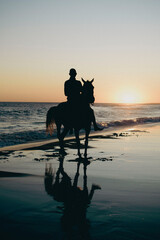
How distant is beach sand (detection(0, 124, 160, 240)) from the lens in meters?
3.49

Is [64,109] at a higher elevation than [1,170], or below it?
higher

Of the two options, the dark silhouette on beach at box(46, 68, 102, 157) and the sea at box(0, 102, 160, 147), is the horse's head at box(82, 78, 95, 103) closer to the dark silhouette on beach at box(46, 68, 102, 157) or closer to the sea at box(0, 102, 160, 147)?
the dark silhouette on beach at box(46, 68, 102, 157)

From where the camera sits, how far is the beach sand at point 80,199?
137 inches

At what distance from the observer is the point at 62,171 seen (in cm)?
714

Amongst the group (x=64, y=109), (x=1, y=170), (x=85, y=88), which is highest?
(x=85, y=88)

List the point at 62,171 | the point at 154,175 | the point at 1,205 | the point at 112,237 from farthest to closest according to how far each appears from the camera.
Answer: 1. the point at 62,171
2. the point at 154,175
3. the point at 1,205
4. the point at 112,237

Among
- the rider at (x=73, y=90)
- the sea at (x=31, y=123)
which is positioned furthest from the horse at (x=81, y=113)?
the sea at (x=31, y=123)

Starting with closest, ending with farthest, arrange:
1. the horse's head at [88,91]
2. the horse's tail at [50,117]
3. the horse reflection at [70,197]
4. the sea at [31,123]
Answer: the horse reflection at [70,197] → the horse's head at [88,91] → the horse's tail at [50,117] → the sea at [31,123]

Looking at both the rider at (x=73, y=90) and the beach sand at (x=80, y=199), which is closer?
the beach sand at (x=80, y=199)

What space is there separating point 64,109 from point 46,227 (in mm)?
6403

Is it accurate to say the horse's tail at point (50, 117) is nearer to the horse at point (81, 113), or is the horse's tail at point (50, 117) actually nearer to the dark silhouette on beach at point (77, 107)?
the dark silhouette on beach at point (77, 107)

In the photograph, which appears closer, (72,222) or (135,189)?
(72,222)

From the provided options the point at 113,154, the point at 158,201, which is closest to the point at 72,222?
the point at 158,201

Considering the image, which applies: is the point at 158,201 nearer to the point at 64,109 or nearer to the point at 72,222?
the point at 72,222
